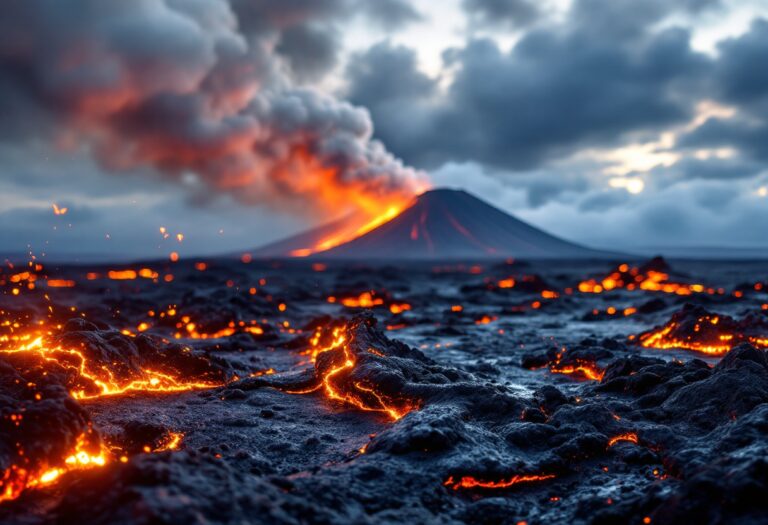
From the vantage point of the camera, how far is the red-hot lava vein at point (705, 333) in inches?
473

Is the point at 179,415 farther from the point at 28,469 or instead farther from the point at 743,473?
the point at 743,473

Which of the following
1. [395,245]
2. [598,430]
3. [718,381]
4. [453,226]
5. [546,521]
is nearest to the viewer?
[546,521]

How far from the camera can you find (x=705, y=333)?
12492 mm

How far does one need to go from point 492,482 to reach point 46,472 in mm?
3537

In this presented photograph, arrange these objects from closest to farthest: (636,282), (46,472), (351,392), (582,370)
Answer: (46,472)
(351,392)
(582,370)
(636,282)

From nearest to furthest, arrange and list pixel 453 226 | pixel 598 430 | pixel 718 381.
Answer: pixel 598 430 < pixel 718 381 < pixel 453 226

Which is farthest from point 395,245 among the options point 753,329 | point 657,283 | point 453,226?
point 753,329

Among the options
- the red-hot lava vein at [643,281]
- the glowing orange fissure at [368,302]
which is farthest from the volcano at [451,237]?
the glowing orange fissure at [368,302]

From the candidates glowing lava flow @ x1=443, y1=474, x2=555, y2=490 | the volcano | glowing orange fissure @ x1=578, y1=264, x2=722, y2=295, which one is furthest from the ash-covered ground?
the volcano

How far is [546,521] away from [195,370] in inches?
252

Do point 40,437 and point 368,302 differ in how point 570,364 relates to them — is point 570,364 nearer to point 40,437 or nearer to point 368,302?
point 40,437

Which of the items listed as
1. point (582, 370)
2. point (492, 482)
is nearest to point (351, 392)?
point (492, 482)

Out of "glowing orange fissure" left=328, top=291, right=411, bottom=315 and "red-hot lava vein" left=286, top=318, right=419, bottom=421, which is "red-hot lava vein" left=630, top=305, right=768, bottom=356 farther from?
"glowing orange fissure" left=328, top=291, right=411, bottom=315

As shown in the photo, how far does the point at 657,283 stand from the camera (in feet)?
139
